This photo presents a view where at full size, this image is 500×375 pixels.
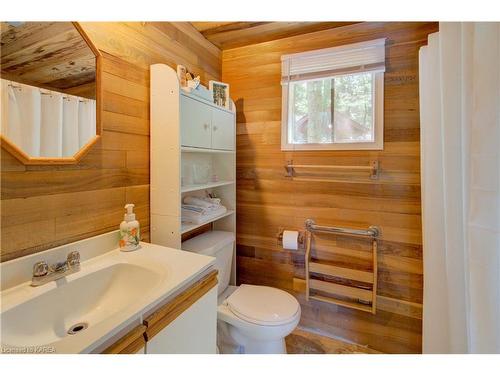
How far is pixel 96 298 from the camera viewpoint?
936mm

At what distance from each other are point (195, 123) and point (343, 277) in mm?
1384

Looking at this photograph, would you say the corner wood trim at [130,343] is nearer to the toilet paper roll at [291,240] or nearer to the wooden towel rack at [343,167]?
the toilet paper roll at [291,240]

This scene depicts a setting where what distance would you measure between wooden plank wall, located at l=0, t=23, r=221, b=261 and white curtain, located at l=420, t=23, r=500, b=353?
1382mm

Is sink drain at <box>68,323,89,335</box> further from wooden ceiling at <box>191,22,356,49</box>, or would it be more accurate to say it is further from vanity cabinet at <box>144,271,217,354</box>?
wooden ceiling at <box>191,22,356,49</box>

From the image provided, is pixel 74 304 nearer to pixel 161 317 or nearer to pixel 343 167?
pixel 161 317

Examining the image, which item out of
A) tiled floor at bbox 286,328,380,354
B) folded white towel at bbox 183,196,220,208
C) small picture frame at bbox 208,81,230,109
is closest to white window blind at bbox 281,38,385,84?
small picture frame at bbox 208,81,230,109

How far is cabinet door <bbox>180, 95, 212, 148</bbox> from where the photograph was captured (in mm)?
1340

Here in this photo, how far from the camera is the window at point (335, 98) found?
1.58 meters

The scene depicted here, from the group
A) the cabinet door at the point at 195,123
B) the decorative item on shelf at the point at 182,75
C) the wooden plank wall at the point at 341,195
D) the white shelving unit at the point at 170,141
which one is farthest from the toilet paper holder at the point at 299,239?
the decorative item on shelf at the point at 182,75

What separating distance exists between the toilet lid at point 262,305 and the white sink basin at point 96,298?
54cm

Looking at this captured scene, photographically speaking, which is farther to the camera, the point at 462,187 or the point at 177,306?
the point at 462,187

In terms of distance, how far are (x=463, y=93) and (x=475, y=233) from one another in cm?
49

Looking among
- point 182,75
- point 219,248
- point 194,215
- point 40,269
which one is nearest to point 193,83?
point 182,75
